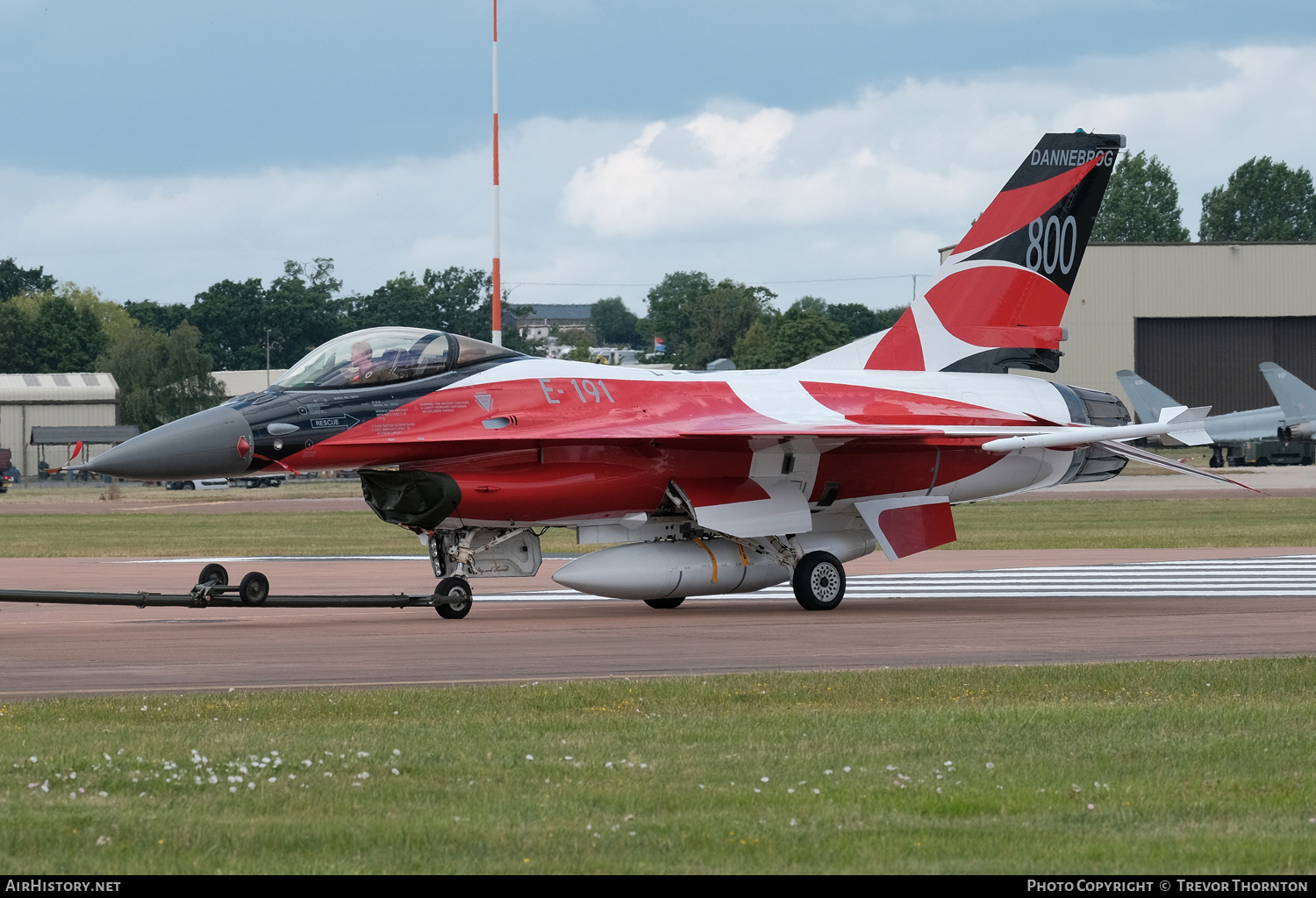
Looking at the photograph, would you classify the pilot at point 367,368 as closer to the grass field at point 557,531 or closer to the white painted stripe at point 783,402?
the white painted stripe at point 783,402

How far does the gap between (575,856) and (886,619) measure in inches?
423

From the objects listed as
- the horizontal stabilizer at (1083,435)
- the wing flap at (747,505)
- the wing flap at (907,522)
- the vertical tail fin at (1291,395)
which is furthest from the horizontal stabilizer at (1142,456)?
the vertical tail fin at (1291,395)

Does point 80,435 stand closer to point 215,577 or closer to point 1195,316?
point 1195,316

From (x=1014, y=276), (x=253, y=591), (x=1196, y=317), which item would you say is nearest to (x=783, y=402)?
(x=1014, y=276)

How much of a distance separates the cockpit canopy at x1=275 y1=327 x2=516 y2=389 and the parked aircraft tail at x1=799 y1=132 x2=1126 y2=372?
5396mm

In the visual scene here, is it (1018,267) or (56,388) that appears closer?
(1018,267)

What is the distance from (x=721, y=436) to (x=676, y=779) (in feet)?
30.8

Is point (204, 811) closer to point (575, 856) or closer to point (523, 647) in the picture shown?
point (575, 856)

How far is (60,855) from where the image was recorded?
578 cm

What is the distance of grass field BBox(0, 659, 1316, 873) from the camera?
5.82 m

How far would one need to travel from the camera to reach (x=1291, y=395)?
54625 millimetres

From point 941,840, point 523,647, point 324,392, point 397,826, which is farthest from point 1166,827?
point 324,392

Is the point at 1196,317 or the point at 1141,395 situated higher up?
the point at 1196,317

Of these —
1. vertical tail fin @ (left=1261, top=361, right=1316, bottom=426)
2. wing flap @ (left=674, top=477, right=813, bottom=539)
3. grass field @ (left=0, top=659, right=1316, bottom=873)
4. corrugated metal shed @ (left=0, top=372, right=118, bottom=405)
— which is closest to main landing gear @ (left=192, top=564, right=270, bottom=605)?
wing flap @ (left=674, top=477, right=813, bottom=539)
